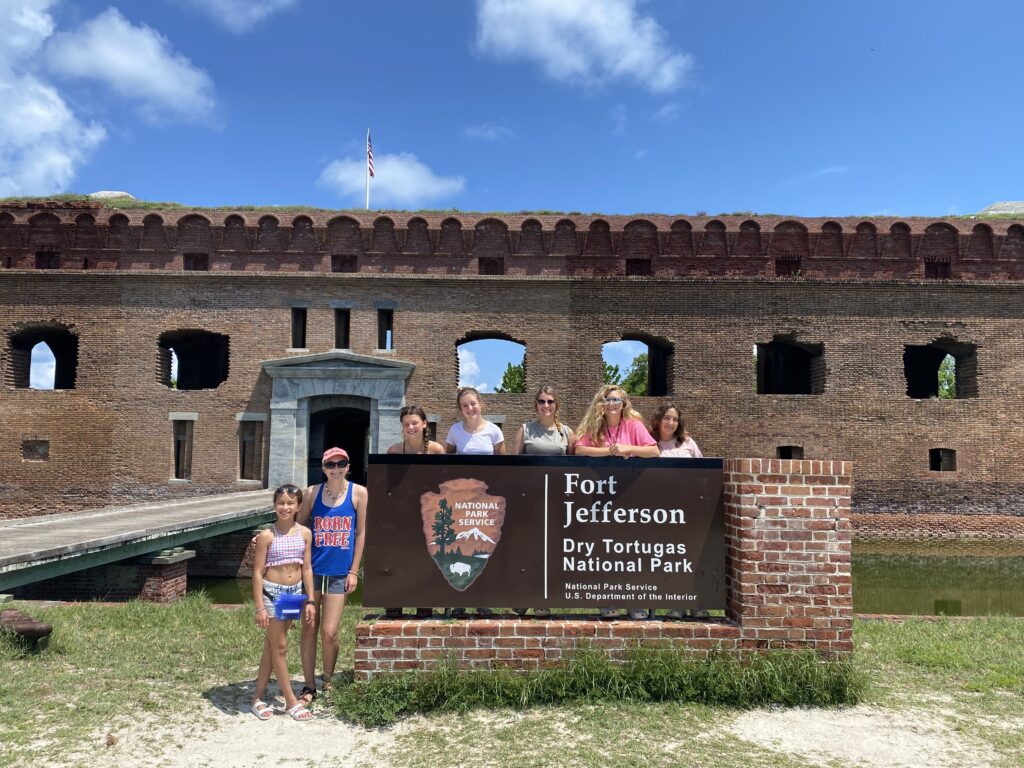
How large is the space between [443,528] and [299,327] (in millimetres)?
13521

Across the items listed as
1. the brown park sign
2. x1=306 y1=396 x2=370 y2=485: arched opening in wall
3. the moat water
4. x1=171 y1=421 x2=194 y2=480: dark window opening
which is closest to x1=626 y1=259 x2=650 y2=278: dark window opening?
x1=306 y1=396 x2=370 y2=485: arched opening in wall

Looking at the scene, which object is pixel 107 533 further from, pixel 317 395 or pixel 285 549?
pixel 317 395

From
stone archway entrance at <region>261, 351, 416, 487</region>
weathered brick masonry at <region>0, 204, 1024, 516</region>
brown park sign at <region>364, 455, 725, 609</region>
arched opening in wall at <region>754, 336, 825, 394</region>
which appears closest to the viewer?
brown park sign at <region>364, 455, 725, 609</region>

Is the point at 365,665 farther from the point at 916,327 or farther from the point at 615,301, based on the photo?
the point at 916,327

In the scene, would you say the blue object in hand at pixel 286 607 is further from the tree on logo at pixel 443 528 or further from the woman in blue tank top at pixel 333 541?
the tree on logo at pixel 443 528

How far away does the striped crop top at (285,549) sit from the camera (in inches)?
162

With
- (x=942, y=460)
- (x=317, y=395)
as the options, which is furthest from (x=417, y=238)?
(x=942, y=460)

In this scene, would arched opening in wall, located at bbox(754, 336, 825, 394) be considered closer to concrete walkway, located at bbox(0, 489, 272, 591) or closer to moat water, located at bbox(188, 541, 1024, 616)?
moat water, located at bbox(188, 541, 1024, 616)

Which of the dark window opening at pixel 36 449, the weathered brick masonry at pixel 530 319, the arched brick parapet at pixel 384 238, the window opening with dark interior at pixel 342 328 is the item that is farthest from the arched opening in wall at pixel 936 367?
the dark window opening at pixel 36 449

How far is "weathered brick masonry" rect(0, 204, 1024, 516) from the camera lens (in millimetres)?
15977

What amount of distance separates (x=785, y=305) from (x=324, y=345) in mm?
12662

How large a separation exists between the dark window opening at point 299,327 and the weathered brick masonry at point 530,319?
0.60 feet

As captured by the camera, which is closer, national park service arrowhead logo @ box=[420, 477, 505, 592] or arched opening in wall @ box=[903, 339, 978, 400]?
national park service arrowhead logo @ box=[420, 477, 505, 592]

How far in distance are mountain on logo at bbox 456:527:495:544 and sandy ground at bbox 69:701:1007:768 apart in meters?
1.22
